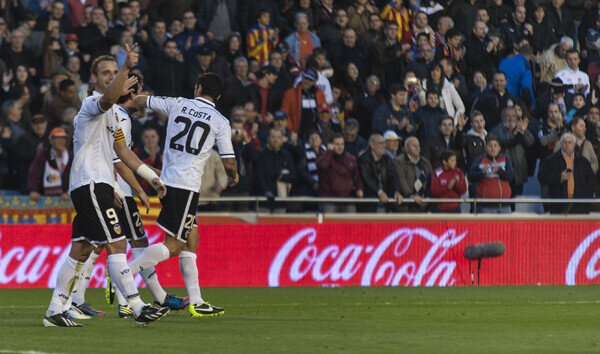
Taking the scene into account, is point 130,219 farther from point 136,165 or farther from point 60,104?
point 60,104

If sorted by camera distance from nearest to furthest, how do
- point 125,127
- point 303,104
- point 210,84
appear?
point 125,127 → point 210,84 → point 303,104

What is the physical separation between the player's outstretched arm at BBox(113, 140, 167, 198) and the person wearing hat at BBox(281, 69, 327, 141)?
8.98 m

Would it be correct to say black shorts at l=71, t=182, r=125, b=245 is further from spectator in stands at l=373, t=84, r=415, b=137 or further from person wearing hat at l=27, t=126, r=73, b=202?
spectator in stands at l=373, t=84, r=415, b=137

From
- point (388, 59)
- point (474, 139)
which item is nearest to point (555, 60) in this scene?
point (388, 59)

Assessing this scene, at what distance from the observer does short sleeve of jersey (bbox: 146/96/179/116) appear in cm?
1069

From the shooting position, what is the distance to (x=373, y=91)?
1947cm

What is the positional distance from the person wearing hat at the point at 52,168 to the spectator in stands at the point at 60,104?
3.70 ft

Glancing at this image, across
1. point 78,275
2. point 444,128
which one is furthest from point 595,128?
point 78,275

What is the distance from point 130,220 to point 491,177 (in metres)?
8.30

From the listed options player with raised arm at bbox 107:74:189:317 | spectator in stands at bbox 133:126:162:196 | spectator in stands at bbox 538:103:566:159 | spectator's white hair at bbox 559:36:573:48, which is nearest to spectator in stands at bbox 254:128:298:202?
spectator in stands at bbox 133:126:162:196

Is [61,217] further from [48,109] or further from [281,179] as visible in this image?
[281,179]

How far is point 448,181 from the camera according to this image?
17.5 metres

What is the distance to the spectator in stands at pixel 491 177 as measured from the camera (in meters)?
17.6

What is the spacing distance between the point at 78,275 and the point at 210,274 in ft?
21.6
